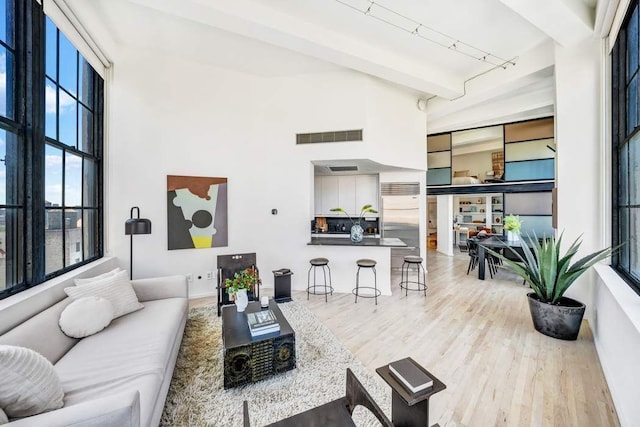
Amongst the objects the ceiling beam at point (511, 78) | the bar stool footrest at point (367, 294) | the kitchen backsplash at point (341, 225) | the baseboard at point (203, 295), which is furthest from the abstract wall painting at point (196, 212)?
the ceiling beam at point (511, 78)

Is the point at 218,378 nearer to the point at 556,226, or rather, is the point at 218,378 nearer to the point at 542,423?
the point at 542,423

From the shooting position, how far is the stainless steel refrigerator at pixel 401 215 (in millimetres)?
5973

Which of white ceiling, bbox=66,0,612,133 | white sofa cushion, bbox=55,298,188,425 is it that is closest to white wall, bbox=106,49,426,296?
white ceiling, bbox=66,0,612,133

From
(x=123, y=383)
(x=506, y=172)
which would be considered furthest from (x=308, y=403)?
(x=506, y=172)

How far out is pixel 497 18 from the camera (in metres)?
3.30

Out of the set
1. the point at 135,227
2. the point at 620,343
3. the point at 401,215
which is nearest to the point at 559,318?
the point at 620,343

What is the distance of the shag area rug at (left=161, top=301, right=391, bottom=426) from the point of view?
1.84 meters

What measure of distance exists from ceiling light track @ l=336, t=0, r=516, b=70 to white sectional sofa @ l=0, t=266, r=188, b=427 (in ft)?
12.4

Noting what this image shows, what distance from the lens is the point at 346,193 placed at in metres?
6.57

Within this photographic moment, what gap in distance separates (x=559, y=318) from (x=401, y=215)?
11.4 ft

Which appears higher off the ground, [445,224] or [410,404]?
[445,224]

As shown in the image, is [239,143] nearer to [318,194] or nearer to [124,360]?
[318,194]

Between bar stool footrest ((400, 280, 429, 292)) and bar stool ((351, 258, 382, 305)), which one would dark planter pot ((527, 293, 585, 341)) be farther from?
bar stool ((351, 258, 382, 305))

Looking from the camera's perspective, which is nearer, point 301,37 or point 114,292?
point 114,292
